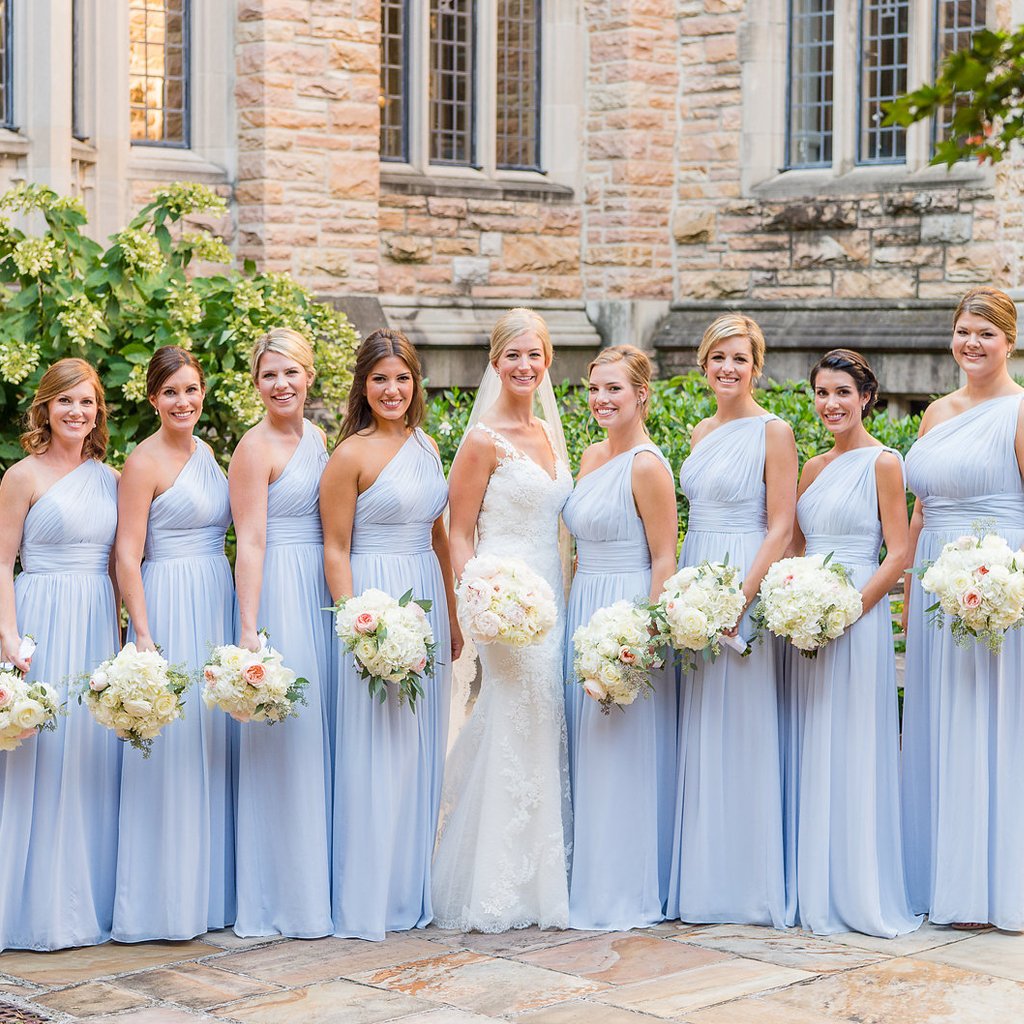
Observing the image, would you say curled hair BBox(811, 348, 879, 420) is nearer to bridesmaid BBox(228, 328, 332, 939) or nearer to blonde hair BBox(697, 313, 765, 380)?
blonde hair BBox(697, 313, 765, 380)

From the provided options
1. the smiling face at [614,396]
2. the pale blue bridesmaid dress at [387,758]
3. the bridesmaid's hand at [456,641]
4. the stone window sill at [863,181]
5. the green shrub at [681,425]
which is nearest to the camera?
the pale blue bridesmaid dress at [387,758]

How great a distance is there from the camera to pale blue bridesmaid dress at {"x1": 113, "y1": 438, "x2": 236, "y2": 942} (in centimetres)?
581

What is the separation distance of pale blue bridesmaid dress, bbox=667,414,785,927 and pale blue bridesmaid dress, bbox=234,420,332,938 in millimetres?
1255

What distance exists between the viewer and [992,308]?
5977 mm

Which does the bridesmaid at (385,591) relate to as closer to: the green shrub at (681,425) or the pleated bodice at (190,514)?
the pleated bodice at (190,514)

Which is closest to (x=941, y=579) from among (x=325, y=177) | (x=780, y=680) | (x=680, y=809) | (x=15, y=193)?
(x=780, y=680)

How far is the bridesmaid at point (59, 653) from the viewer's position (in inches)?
226

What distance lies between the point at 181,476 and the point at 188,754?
3.07ft

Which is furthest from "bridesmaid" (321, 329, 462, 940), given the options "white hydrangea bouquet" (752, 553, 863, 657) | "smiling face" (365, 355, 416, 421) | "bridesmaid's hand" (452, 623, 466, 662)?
"white hydrangea bouquet" (752, 553, 863, 657)

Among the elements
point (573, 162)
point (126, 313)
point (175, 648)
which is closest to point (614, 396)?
point (175, 648)

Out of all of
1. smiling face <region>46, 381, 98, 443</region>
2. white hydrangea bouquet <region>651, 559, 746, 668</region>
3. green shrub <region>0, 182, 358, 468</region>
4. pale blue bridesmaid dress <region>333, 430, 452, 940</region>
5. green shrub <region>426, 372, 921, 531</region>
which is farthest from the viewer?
green shrub <region>426, 372, 921, 531</region>

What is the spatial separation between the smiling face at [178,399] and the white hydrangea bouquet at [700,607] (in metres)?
1.69

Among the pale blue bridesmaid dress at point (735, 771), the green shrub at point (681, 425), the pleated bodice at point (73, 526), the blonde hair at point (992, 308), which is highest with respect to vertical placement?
the blonde hair at point (992, 308)

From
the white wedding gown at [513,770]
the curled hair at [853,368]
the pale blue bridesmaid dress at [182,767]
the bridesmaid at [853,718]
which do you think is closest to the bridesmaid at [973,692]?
the bridesmaid at [853,718]
